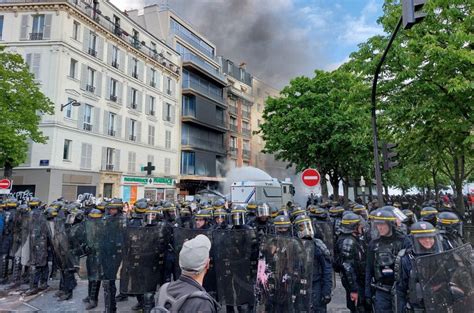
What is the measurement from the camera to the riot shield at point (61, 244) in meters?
7.13

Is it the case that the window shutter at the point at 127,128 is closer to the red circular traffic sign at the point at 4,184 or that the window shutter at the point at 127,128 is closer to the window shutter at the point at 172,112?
the window shutter at the point at 172,112

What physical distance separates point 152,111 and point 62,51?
10.4 metres

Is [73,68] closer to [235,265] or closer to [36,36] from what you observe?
[36,36]

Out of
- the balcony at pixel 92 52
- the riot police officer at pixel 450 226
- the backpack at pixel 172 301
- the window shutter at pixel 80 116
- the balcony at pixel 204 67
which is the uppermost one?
the balcony at pixel 204 67

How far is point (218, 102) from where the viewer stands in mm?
40125

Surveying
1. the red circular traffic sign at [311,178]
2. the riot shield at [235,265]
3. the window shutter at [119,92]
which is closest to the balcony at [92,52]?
the window shutter at [119,92]

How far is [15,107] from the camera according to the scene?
17.0m

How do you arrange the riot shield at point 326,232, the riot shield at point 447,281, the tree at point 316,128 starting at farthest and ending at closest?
the tree at point 316,128 < the riot shield at point 326,232 < the riot shield at point 447,281

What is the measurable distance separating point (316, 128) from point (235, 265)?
17.1m

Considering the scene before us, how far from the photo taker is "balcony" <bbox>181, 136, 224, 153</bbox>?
35747mm

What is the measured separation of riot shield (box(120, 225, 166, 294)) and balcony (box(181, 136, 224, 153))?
30.3m

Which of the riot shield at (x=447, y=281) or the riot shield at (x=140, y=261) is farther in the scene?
the riot shield at (x=140, y=261)

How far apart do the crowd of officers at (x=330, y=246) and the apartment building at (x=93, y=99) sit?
1036 cm

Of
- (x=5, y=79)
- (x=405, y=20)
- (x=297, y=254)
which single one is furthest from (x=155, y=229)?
(x=5, y=79)
